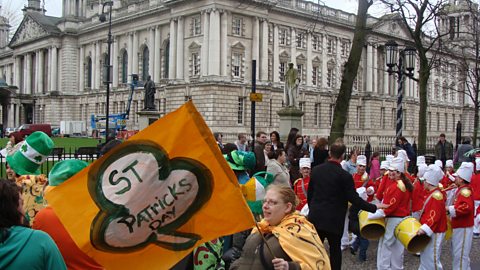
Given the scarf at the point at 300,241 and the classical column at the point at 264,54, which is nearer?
the scarf at the point at 300,241

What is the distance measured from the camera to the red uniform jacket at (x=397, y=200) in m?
7.55

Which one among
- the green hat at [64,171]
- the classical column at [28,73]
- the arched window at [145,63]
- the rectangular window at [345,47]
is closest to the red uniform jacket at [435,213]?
the green hat at [64,171]

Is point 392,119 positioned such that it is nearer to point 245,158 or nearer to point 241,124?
point 241,124

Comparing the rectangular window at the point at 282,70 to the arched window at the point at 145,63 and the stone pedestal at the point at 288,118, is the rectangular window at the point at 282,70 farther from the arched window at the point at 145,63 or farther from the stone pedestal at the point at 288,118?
the stone pedestal at the point at 288,118

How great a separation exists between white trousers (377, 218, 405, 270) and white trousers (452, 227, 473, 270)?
81 centimetres

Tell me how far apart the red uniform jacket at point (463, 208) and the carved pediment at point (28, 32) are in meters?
72.0

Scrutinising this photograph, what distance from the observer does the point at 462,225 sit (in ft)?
25.3

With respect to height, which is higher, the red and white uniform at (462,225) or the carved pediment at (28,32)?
the carved pediment at (28,32)

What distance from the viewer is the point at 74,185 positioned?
3.52m

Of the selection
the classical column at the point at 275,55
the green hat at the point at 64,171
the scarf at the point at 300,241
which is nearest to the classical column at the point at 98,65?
the classical column at the point at 275,55

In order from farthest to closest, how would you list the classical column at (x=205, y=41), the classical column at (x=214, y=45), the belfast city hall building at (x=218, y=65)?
the belfast city hall building at (x=218, y=65) < the classical column at (x=205, y=41) < the classical column at (x=214, y=45)

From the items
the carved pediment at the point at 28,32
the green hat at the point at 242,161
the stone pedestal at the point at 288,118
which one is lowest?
the green hat at the point at 242,161

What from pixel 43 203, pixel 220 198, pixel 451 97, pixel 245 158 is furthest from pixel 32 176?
pixel 451 97

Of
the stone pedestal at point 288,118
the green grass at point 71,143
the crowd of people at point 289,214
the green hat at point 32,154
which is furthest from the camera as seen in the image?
the green grass at point 71,143
